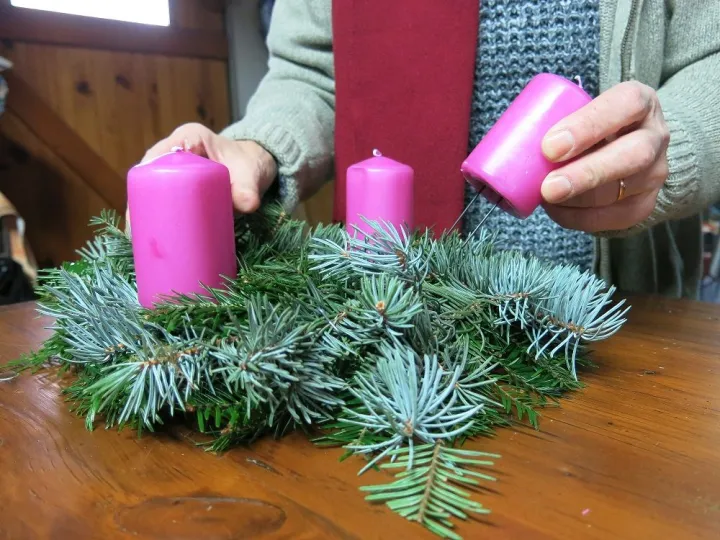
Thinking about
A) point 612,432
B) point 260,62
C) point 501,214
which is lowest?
point 612,432

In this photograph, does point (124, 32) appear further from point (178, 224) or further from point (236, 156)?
point (178, 224)

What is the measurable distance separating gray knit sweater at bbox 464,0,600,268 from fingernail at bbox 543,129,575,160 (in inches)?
13.6

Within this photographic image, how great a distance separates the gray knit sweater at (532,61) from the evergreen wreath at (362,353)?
296 mm

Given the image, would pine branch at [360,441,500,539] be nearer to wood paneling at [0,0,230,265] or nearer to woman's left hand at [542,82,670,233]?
woman's left hand at [542,82,670,233]

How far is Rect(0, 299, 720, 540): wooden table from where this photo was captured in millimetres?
261

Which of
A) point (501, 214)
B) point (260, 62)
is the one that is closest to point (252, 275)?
point (501, 214)

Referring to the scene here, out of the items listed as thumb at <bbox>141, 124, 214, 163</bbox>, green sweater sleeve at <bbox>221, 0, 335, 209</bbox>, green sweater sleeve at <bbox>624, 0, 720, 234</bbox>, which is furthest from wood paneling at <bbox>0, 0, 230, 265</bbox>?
green sweater sleeve at <bbox>624, 0, 720, 234</bbox>

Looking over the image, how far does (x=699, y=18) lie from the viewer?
0.72m

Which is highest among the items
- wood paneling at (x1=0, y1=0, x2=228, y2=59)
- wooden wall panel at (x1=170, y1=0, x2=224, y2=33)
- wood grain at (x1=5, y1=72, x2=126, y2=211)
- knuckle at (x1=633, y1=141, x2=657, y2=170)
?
wooden wall panel at (x1=170, y1=0, x2=224, y2=33)

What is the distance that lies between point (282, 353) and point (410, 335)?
10 centimetres

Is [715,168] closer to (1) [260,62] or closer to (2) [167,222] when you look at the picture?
(2) [167,222]

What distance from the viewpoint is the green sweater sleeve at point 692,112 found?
0.59 m

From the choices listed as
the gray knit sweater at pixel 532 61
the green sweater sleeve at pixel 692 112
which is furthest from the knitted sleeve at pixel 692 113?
the gray knit sweater at pixel 532 61

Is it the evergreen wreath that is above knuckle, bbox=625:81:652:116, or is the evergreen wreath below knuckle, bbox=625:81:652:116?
below
